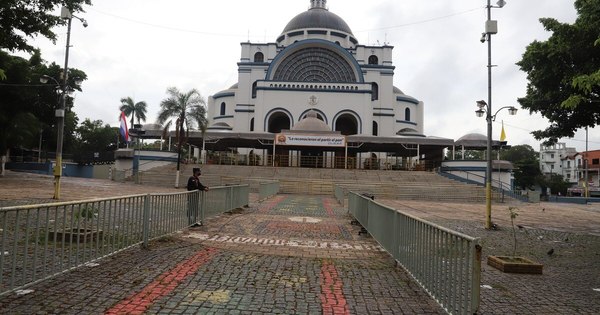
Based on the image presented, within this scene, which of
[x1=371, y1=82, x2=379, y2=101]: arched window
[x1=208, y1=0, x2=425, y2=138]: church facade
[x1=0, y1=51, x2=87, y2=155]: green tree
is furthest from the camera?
[x1=371, y1=82, x2=379, y2=101]: arched window

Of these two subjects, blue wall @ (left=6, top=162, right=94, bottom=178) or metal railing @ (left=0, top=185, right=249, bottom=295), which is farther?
blue wall @ (left=6, top=162, right=94, bottom=178)

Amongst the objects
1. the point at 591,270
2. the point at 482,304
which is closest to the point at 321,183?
the point at 591,270

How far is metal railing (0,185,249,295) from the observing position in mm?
3920

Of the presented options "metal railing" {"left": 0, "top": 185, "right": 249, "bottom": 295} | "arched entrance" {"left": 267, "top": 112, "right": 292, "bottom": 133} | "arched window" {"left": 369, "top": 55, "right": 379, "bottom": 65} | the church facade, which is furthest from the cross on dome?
"metal railing" {"left": 0, "top": 185, "right": 249, "bottom": 295}

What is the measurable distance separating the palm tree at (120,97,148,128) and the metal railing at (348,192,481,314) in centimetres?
5857

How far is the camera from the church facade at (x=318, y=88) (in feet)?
164

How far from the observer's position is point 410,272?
5027 millimetres

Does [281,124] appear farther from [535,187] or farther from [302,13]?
[535,187]

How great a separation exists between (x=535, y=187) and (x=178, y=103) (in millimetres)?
58485

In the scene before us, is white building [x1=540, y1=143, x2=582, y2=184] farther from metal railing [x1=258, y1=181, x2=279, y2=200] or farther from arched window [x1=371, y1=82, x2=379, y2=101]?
metal railing [x1=258, y1=181, x2=279, y2=200]

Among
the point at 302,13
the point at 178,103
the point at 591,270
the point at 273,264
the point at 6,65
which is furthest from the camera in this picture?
the point at 302,13

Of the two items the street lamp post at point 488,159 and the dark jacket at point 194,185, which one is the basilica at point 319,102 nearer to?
the street lamp post at point 488,159

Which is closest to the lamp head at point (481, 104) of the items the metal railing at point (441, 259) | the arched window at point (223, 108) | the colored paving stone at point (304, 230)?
the colored paving stone at point (304, 230)

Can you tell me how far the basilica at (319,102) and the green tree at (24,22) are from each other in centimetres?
2855
